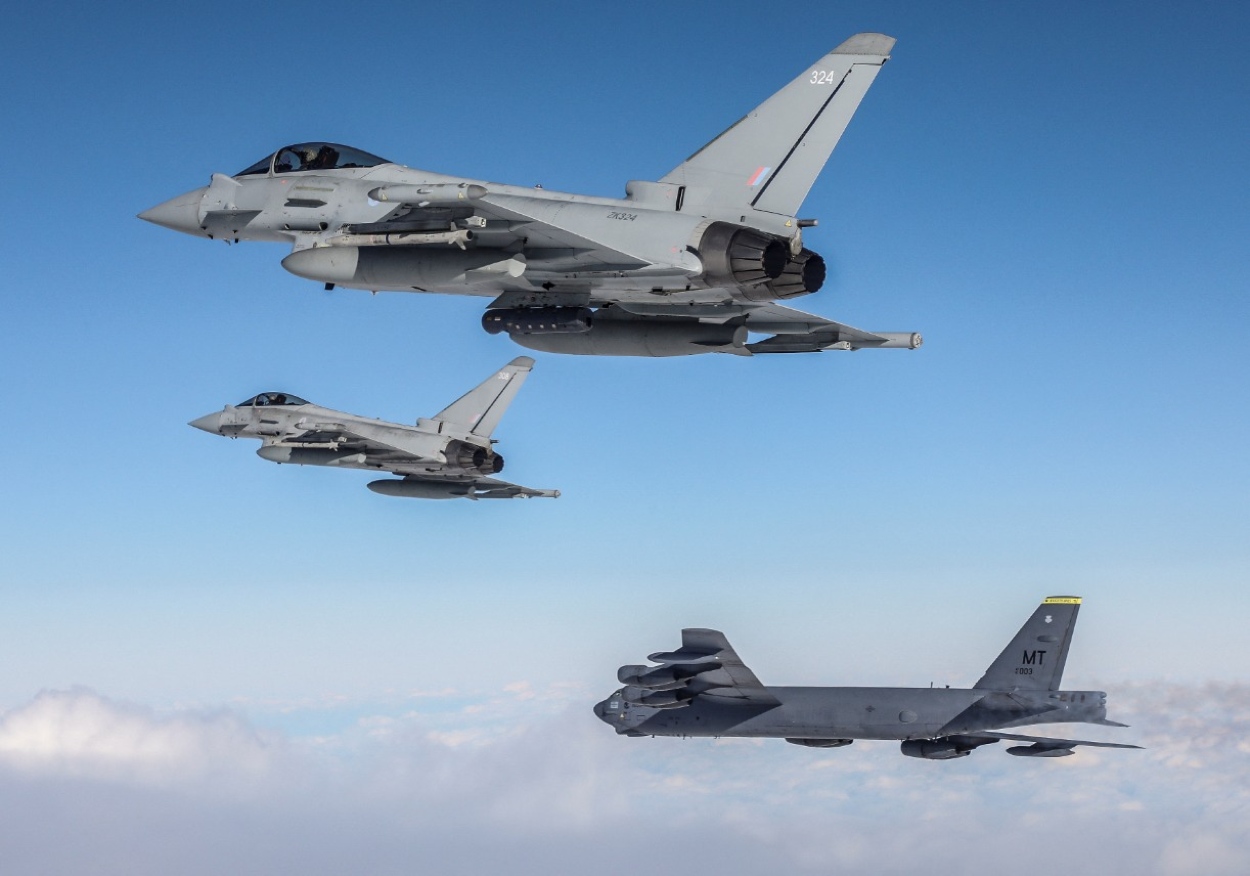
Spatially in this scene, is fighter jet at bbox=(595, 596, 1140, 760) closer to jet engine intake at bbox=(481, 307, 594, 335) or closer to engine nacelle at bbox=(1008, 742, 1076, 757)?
engine nacelle at bbox=(1008, 742, 1076, 757)

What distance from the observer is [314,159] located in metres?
31.5

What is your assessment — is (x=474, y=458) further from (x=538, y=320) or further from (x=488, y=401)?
(x=538, y=320)

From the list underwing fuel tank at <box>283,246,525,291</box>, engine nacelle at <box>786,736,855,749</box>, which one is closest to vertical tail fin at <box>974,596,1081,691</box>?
engine nacelle at <box>786,736,855,749</box>

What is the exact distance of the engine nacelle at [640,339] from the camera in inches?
1235

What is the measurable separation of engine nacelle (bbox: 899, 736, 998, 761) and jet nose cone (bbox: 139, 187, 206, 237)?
1127 inches

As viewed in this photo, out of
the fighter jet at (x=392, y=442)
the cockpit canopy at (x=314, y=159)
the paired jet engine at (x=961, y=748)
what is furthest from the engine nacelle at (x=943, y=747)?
the cockpit canopy at (x=314, y=159)

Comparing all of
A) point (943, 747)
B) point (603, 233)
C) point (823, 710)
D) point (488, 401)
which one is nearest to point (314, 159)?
point (603, 233)

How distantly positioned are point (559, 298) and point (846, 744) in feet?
77.9

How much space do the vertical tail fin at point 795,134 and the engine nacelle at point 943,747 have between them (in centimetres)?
2486

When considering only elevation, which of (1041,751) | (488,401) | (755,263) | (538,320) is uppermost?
(488,401)

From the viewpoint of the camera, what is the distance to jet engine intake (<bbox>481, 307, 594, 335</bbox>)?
1211 inches

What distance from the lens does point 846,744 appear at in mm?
47656

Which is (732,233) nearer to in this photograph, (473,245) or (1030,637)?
(473,245)

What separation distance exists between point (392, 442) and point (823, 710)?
17258 millimetres
